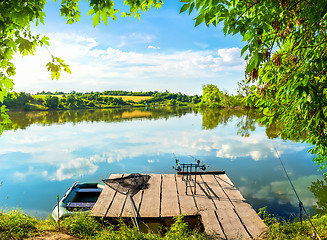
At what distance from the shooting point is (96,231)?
5.97 m

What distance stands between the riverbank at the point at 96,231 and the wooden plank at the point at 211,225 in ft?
0.75

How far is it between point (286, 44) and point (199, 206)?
5726 mm

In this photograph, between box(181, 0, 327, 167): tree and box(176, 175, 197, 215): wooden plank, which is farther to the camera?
box(176, 175, 197, 215): wooden plank

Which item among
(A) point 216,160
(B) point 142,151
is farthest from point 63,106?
(A) point 216,160

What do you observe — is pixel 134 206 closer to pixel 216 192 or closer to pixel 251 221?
pixel 216 192

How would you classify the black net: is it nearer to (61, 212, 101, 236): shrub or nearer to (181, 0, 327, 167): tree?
(61, 212, 101, 236): shrub

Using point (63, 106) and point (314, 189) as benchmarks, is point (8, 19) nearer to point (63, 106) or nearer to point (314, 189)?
point (314, 189)

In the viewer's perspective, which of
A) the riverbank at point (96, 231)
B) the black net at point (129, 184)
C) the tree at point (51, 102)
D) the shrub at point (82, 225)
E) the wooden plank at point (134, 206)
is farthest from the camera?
the tree at point (51, 102)

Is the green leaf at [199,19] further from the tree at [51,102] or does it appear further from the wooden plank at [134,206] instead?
the tree at [51,102]

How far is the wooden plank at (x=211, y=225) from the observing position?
520 centimetres


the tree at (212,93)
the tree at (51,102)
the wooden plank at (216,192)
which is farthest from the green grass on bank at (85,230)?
the tree at (51,102)

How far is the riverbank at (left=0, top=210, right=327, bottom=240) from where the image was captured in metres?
4.94

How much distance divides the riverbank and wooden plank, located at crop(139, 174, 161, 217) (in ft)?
3.08

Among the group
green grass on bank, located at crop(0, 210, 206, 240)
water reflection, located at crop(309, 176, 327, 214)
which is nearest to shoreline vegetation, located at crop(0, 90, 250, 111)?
water reflection, located at crop(309, 176, 327, 214)
